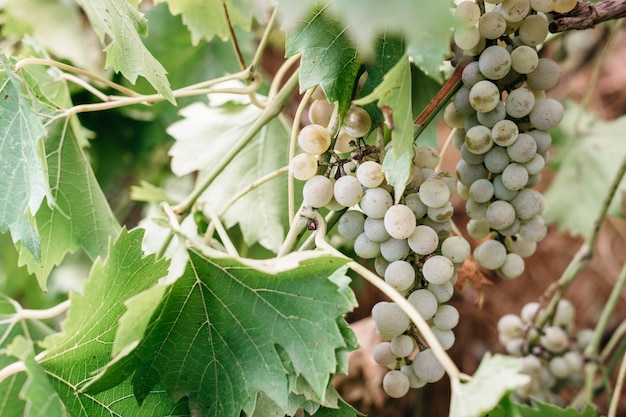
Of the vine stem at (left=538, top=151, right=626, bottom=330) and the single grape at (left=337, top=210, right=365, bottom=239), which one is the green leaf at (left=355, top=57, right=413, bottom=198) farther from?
the vine stem at (left=538, top=151, right=626, bottom=330)

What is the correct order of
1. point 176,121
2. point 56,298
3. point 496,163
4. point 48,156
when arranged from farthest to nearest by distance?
point 56,298 → point 176,121 → point 48,156 → point 496,163

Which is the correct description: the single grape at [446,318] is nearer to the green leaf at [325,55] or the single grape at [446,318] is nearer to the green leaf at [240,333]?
the green leaf at [240,333]

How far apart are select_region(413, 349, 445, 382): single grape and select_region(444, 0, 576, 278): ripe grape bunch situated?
0.42 ft

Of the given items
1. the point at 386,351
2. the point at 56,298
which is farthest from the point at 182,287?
the point at 56,298

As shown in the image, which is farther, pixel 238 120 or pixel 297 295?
pixel 238 120

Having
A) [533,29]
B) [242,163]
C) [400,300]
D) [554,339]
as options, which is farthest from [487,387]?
[242,163]

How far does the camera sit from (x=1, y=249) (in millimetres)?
1178

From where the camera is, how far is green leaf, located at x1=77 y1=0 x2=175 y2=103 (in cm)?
55

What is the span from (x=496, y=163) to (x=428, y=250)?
0.12 m

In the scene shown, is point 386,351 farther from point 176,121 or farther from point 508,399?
point 176,121

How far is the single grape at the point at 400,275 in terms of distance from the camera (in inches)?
18.9

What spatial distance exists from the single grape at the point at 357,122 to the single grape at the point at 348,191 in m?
0.04

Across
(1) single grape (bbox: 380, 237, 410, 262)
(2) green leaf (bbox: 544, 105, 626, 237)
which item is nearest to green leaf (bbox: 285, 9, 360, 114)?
(1) single grape (bbox: 380, 237, 410, 262)

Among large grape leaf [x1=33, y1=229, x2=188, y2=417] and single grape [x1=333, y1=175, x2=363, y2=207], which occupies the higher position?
single grape [x1=333, y1=175, x2=363, y2=207]
